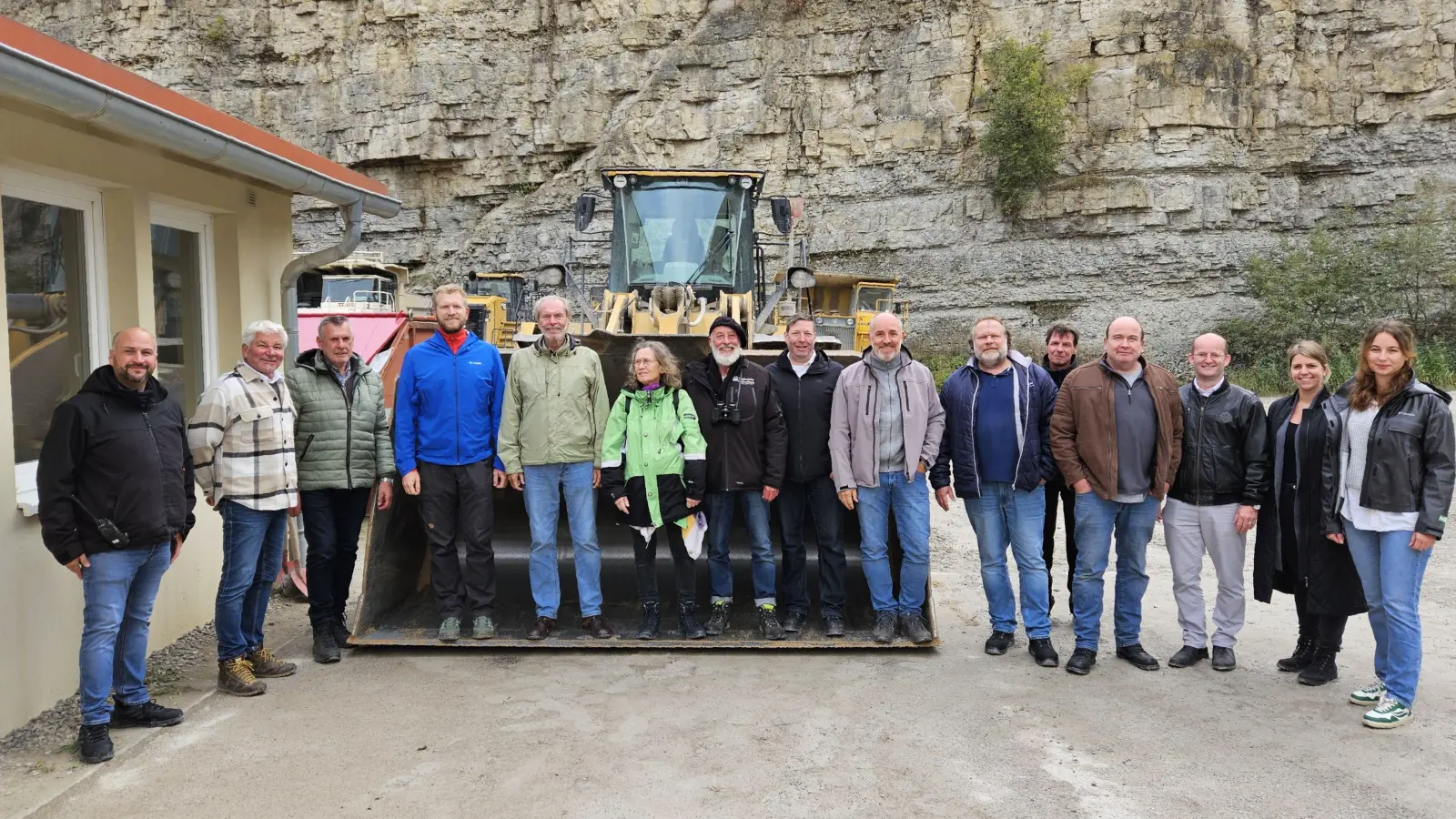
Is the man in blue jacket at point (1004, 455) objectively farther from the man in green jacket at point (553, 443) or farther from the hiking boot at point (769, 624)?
the man in green jacket at point (553, 443)

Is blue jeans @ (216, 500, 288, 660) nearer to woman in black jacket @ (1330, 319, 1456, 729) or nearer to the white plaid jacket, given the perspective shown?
the white plaid jacket

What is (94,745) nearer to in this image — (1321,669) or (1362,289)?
(1321,669)

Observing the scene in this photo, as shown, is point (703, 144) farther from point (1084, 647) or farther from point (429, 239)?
point (1084, 647)

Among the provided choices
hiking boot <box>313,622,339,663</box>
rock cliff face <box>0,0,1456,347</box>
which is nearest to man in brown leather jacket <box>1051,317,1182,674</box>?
hiking boot <box>313,622,339,663</box>

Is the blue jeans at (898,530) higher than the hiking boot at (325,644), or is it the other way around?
the blue jeans at (898,530)

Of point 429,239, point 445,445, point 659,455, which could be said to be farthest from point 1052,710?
point 429,239

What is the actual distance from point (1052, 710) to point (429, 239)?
86.3 ft

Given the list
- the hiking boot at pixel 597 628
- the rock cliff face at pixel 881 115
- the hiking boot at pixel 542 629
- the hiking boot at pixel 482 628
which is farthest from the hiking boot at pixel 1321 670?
the rock cliff face at pixel 881 115

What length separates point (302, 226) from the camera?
1098 inches

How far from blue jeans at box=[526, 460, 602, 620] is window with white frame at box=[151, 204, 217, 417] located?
8.21 ft

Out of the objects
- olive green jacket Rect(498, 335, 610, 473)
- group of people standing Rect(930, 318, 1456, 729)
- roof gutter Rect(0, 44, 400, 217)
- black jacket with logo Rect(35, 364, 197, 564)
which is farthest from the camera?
olive green jacket Rect(498, 335, 610, 473)

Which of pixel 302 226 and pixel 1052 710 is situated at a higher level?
pixel 302 226

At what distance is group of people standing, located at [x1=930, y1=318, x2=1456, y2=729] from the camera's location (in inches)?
191

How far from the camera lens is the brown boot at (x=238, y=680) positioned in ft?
→ 15.7
